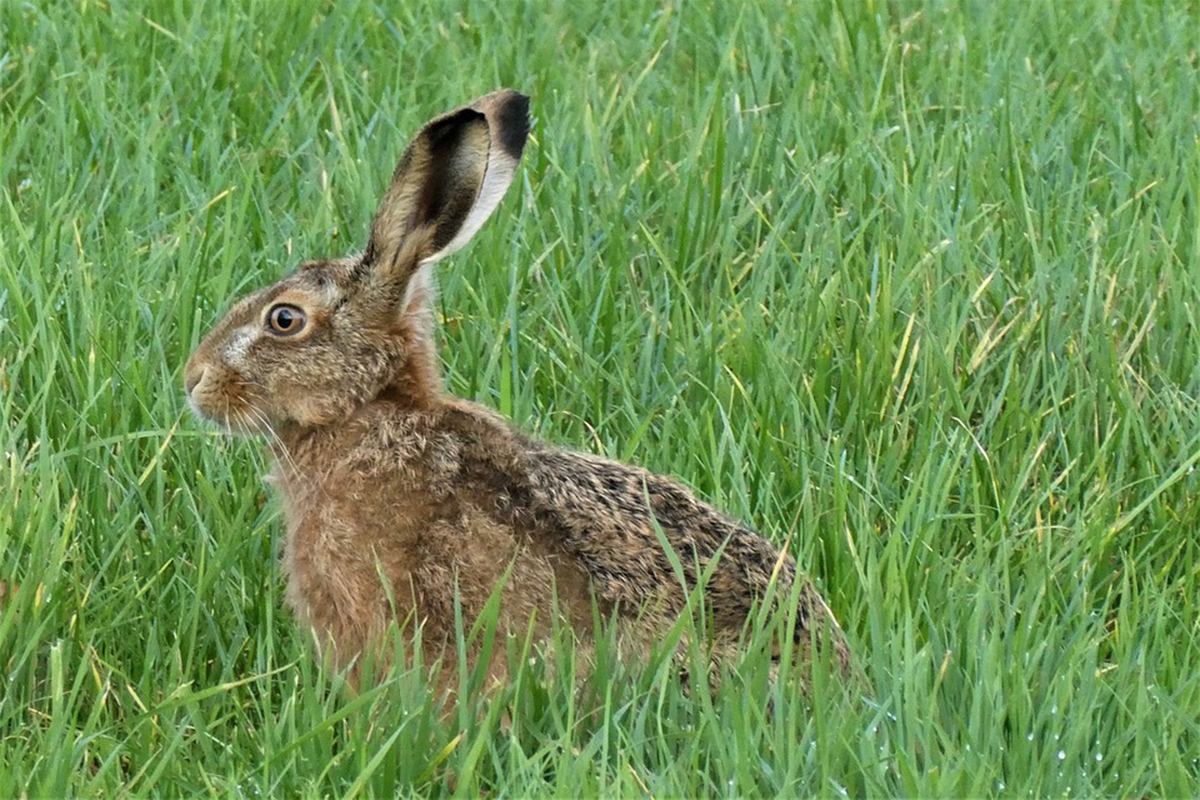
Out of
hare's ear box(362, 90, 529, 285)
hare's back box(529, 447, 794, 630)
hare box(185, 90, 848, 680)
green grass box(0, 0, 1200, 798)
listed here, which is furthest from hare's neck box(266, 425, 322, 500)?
hare's back box(529, 447, 794, 630)

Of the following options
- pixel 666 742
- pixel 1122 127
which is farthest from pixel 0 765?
pixel 1122 127

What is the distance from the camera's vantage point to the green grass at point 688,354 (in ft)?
12.7

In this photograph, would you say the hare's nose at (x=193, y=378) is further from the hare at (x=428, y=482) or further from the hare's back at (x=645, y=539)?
the hare's back at (x=645, y=539)

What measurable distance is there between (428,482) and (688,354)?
4.21ft

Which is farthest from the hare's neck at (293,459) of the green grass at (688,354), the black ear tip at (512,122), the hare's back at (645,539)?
the black ear tip at (512,122)

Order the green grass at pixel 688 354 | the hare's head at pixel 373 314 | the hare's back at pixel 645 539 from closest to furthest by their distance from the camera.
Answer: the green grass at pixel 688 354 → the hare's back at pixel 645 539 → the hare's head at pixel 373 314

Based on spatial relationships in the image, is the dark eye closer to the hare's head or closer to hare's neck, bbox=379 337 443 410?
the hare's head

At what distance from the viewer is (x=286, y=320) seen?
482 centimetres

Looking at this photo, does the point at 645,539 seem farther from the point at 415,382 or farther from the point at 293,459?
the point at 293,459

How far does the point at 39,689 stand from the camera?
437cm

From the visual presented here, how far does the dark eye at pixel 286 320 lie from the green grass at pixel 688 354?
39 cm

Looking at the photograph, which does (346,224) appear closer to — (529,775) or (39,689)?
(39,689)

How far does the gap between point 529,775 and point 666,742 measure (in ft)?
0.88

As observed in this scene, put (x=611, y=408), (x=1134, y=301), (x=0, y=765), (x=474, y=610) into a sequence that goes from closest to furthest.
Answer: (x=0, y=765), (x=474, y=610), (x=611, y=408), (x=1134, y=301)
